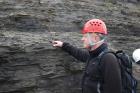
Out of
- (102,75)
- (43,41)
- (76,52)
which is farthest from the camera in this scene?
(43,41)

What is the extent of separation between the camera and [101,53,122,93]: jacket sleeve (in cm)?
710

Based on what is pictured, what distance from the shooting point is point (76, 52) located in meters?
10.0

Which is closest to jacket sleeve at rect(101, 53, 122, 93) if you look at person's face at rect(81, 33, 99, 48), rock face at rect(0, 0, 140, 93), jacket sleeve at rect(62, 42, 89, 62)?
person's face at rect(81, 33, 99, 48)

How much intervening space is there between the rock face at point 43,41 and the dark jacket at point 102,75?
8.75 feet

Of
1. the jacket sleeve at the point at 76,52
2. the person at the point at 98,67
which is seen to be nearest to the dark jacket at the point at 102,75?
the person at the point at 98,67

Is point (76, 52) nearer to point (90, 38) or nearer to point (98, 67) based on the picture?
point (90, 38)

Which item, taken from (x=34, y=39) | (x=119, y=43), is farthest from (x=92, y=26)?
(x=119, y=43)

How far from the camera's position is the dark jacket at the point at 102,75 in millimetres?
7109

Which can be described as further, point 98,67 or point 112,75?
point 98,67

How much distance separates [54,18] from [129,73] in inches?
198

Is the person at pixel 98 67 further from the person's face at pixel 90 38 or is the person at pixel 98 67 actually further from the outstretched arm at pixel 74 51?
the outstretched arm at pixel 74 51

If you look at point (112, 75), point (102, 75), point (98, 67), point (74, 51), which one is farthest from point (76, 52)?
point (112, 75)

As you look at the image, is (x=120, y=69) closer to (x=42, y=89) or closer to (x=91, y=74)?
(x=91, y=74)

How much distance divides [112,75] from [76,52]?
307 cm
